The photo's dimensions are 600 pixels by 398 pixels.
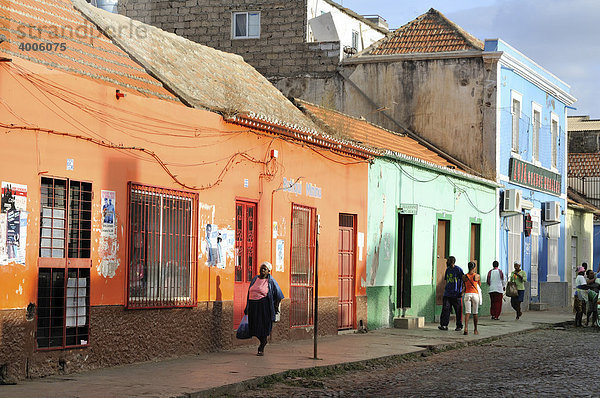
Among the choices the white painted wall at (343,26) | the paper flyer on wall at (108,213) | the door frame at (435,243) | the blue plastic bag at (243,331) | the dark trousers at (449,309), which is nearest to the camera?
the paper flyer on wall at (108,213)

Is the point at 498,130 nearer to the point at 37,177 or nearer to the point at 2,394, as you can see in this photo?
the point at 37,177

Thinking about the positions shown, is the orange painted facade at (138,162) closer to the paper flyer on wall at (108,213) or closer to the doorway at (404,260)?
the paper flyer on wall at (108,213)

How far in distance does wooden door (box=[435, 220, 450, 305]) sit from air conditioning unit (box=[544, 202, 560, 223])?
8385 mm

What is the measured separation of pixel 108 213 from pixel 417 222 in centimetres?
1130

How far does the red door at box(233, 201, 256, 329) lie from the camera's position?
15.7m

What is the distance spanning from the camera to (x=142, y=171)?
523 inches

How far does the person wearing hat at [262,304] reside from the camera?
14.5m

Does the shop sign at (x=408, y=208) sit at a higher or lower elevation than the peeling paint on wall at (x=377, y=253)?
higher

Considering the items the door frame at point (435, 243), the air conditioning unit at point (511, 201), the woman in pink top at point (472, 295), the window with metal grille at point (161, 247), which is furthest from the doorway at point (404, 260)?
the window with metal grille at point (161, 247)

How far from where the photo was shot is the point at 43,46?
1288cm

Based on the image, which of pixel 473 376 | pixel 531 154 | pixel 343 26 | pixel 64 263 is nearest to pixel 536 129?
pixel 531 154

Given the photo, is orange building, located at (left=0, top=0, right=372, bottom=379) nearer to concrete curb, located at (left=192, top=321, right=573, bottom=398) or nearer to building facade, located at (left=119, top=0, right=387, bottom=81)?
concrete curb, located at (left=192, top=321, right=573, bottom=398)

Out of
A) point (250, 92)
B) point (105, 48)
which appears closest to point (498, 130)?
point (250, 92)

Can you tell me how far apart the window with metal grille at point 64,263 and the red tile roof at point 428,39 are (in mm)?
17574
